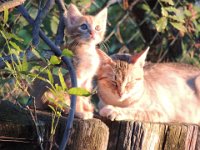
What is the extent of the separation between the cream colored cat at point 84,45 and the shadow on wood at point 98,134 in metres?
0.44

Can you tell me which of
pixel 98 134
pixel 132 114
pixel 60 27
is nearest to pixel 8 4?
pixel 98 134

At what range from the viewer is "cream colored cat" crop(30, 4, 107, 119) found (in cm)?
377

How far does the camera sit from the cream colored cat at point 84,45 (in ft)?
12.4

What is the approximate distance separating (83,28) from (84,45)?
24 centimetres

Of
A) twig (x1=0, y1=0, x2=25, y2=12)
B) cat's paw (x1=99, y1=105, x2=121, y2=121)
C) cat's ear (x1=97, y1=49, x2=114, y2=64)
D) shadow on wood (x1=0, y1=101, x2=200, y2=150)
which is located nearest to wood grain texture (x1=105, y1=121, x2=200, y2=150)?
shadow on wood (x1=0, y1=101, x2=200, y2=150)

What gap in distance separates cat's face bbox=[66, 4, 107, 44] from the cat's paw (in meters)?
0.51

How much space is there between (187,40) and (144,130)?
284 cm

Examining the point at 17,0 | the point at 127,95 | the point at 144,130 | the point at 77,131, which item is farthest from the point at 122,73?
the point at 17,0

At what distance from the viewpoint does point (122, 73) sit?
3.86 m

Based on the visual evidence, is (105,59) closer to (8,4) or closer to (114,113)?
(114,113)

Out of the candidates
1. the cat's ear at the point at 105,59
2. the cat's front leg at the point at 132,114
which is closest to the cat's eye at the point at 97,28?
the cat's ear at the point at 105,59

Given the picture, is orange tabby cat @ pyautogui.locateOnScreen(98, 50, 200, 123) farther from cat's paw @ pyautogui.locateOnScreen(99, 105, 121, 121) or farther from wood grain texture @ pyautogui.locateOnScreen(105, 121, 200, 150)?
wood grain texture @ pyautogui.locateOnScreen(105, 121, 200, 150)

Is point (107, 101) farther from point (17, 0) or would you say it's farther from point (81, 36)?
point (17, 0)

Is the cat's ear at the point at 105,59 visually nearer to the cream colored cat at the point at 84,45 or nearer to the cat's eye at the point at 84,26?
the cream colored cat at the point at 84,45
